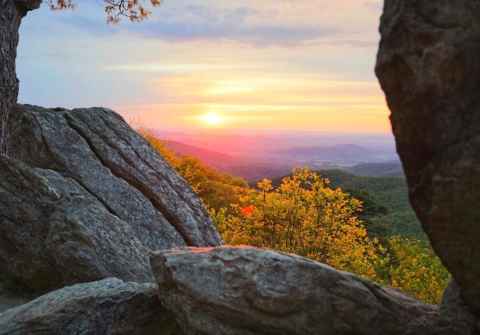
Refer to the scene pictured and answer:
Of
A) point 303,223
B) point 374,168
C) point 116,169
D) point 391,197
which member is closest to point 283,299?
point 116,169

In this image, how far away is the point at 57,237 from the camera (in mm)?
8984

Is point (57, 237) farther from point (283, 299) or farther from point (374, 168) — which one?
point (374, 168)

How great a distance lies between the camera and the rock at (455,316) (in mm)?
5527

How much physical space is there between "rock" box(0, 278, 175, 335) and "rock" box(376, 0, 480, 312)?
4750 millimetres

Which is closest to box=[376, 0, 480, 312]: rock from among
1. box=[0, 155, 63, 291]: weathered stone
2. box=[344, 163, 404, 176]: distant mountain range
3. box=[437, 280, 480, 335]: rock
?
box=[437, 280, 480, 335]: rock

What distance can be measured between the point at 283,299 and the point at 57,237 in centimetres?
532

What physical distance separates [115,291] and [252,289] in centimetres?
272

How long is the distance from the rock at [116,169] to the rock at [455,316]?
21.1ft

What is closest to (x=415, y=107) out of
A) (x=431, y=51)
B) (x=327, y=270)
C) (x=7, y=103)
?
(x=431, y=51)

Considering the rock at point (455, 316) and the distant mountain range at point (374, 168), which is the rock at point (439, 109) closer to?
the rock at point (455, 316)

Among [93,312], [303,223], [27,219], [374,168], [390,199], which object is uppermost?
[27,219]

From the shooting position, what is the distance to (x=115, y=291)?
739 centimetres

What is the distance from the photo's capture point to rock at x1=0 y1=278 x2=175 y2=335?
6.96 metres

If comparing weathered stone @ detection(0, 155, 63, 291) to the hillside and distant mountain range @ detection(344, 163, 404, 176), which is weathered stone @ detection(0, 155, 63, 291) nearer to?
the hillside
